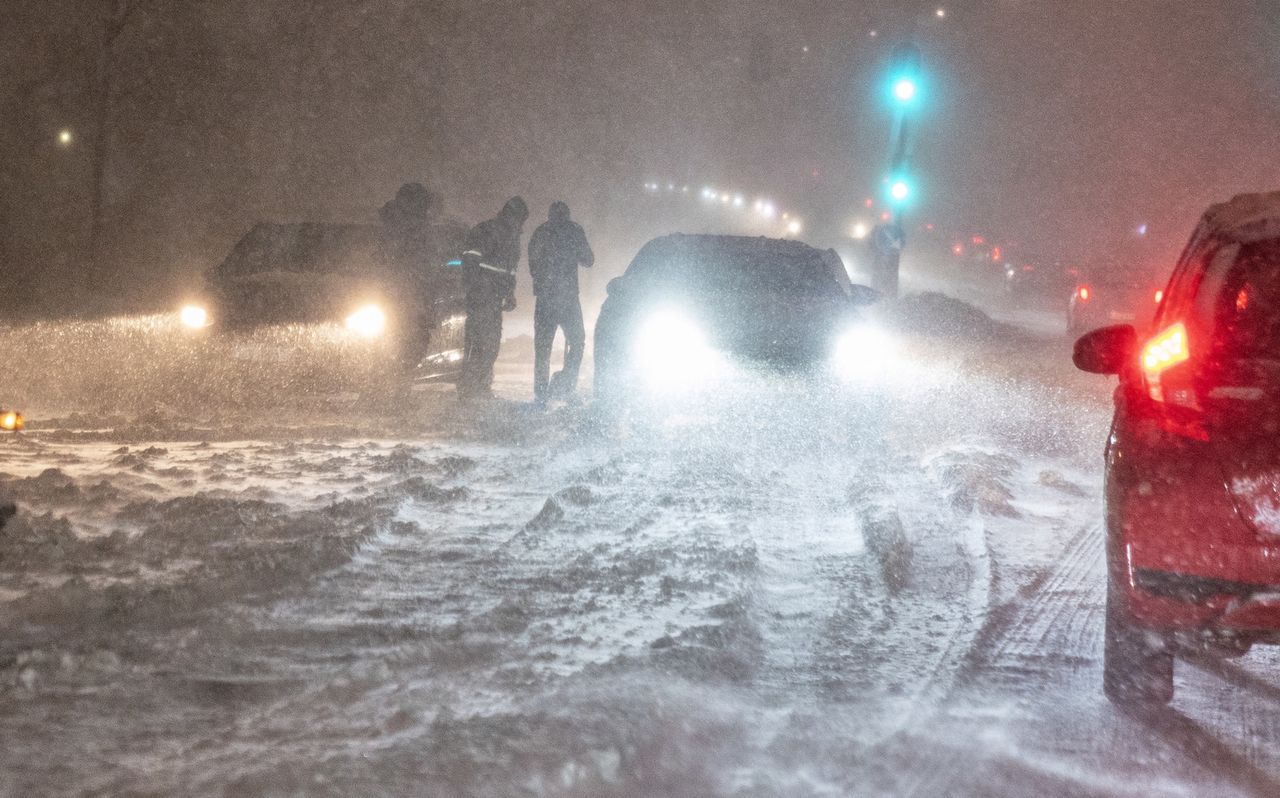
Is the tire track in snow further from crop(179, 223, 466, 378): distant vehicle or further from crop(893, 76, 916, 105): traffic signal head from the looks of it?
crop(893, 76, 916, 105): traffic signal head

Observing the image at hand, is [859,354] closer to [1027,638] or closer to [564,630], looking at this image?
[1027,638]

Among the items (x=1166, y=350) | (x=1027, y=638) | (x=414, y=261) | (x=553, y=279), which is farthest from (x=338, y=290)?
(x=1166, y=350)

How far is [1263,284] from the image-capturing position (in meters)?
3.76

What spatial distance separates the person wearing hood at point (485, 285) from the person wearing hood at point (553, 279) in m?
0.27

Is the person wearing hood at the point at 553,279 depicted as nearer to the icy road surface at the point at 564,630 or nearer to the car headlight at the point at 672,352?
the car headlight at the point at 672,352

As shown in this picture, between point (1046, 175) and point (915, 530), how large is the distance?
196 feet

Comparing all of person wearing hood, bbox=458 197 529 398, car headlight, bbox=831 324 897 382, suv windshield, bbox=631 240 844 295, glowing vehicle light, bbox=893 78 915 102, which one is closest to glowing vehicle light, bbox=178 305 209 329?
person wearing hood, bbox=458 197 529 398

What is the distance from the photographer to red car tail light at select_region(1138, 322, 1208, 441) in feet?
11.5

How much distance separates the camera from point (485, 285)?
1128cm

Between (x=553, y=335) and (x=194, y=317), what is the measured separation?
3.18 meters

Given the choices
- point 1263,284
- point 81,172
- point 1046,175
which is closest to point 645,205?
point 1046,175

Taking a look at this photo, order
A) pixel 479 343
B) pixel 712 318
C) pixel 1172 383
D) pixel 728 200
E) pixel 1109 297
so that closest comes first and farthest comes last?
pixel 1172 383
pixel 712 318
pixel 479 343
pixel 1109 297
pixel 728 200

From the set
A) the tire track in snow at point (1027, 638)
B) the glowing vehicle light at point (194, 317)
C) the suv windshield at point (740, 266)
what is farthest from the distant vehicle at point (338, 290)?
the tire track in snow at point (1027, 638)

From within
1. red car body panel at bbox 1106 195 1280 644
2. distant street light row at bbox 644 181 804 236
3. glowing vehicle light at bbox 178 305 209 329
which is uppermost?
distant street light row at bbox 644 181 804 236
